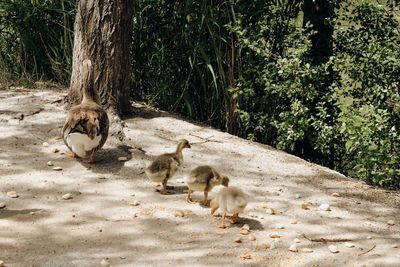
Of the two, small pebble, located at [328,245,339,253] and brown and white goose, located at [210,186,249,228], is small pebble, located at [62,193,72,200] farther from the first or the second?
small pebble, located at [328,245,339,253]

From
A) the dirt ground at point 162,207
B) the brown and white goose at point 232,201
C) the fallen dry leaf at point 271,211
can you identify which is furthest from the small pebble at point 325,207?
the brown and white goose at point 232,201

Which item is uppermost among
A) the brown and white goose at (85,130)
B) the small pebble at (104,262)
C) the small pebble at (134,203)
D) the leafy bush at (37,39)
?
the leafy bush at (37,39)

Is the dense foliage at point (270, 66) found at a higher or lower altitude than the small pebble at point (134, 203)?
higher

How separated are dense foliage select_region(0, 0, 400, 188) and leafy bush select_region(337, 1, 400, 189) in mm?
17

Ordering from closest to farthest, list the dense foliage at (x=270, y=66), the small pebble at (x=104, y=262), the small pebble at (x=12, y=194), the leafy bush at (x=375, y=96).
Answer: the small pebble at (x=104, y=262), the small pebble at (x=12, y=194), the leafy bush at (x=375, y=96), the dense foliage at (x=270, y=66)

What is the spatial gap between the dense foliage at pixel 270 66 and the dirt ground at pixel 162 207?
2.17 feet

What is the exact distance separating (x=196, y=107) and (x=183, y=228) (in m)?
3.89

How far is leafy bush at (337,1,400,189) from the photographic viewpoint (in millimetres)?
5496

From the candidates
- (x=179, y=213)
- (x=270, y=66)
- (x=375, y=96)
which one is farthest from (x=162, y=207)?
(x=270, y=66)

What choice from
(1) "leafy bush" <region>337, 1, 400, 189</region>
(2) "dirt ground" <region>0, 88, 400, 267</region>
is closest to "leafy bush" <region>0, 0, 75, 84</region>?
(2) "dirt ground" <region>0, 88, 400, 267</region>

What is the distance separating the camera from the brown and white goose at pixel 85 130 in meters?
5.20

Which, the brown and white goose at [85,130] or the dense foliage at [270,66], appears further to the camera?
the dense foliage at [270,66]

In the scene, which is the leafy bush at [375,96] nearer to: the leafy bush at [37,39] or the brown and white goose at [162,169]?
the brown and white goose at [162,169]

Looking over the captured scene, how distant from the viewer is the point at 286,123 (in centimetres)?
666
